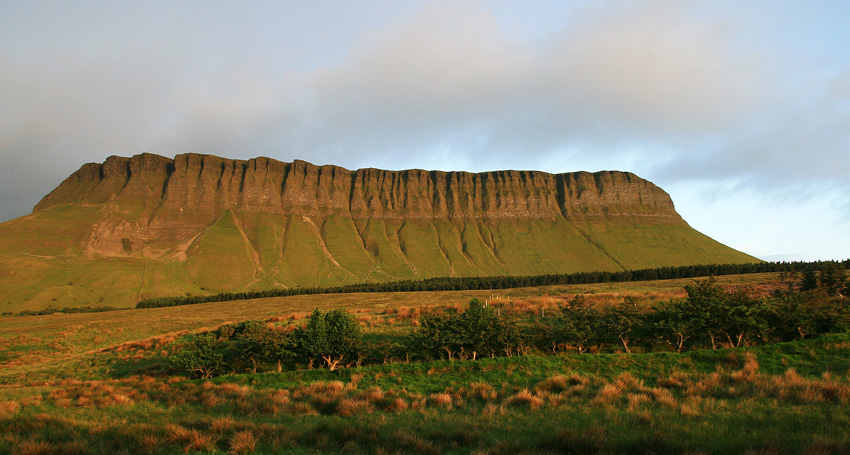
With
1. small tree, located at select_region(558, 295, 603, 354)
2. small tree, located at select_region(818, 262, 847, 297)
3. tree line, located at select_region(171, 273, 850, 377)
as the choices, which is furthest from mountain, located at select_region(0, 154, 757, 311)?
small tree, located at select_region(818, 262, 847, 297)

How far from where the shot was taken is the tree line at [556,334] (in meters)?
22.7

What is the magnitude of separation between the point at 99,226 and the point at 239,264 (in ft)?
162

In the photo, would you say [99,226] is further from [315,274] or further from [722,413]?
[722,413]

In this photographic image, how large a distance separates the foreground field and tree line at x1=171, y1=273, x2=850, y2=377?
97.3 inches

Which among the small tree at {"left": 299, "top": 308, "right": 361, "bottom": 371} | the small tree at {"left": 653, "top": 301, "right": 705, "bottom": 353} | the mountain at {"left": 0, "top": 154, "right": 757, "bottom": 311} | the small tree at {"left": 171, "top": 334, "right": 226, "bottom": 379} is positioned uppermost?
the mountain at {"left": 0, "top": 154, "right": 757, "bottom": 311}

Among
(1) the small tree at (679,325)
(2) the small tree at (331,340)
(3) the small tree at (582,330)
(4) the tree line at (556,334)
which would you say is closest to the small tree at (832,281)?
(4) the tree line at (556,334)

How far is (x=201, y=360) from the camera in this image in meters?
25.8

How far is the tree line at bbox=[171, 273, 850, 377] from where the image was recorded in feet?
74.4

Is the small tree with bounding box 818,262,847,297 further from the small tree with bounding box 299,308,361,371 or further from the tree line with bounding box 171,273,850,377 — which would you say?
the small tree with bounding box 299,308,361,371

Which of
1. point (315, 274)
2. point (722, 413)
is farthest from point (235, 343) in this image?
point (315, 274)

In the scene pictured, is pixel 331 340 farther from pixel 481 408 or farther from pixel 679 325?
pixel 679 325

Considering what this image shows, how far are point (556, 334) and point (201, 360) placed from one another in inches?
880

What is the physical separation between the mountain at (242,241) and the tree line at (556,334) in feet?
327

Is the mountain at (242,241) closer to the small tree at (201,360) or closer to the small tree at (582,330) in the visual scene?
the small tree at (201,360)
